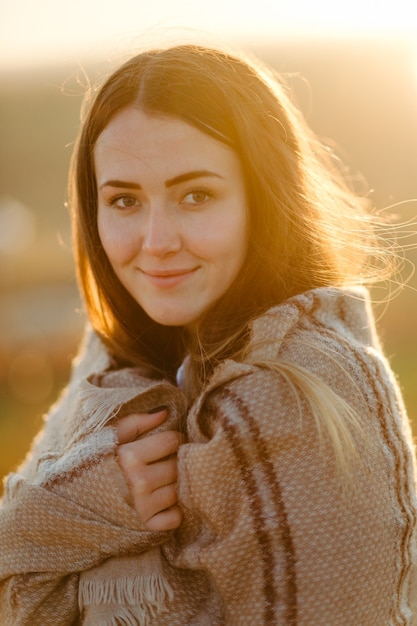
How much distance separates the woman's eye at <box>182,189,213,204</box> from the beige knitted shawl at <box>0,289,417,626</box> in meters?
0.33

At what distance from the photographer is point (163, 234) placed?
1881mm

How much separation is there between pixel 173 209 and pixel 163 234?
7cm

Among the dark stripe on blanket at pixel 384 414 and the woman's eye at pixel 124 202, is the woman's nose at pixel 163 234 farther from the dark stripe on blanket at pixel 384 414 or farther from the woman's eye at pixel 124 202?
the dark stripe on blanket at pixel 384 414

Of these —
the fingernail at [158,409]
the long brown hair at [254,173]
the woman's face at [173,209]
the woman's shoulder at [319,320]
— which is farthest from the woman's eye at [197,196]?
the fingernail at [158,409]

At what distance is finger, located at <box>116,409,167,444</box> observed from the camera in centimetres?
184

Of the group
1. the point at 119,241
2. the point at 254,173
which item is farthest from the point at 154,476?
the point at 254,173

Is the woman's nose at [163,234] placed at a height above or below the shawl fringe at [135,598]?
above

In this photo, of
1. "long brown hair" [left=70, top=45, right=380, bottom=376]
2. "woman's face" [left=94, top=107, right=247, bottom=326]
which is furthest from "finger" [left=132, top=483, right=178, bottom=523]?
"woman's face" [left=94, top=107, right=247, bottom=326]

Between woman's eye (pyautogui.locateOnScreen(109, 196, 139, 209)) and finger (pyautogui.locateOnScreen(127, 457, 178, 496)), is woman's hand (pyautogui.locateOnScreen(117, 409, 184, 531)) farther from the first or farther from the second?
woman's eye (pyautogui.locateOnScreen(109, 196, 139, 209))

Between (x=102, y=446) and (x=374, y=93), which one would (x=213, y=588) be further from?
(x=374, y=93)

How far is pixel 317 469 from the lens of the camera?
63.2 inches

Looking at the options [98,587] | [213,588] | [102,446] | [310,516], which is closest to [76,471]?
[102,446]

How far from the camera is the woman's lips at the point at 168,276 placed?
76.2 inches

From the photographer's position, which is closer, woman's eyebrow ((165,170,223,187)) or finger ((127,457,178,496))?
finger ((127,457,178,496))
